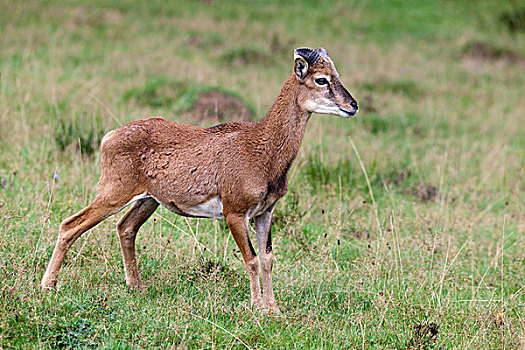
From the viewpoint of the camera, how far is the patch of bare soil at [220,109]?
10.9 meters

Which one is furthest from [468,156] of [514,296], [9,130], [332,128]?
[9,130]

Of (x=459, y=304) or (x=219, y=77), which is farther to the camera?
(x=219, y=77)

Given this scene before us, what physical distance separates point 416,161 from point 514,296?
15.7ft

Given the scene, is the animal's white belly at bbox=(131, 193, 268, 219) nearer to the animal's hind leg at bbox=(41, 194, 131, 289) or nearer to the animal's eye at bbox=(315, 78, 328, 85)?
the animal's hind leg at bbox=(41, 194, 131, 289)

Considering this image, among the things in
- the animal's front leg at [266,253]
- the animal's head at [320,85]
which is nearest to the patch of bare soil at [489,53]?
the animal's head at [320,85]

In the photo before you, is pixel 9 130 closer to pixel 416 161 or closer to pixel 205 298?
pixel 205 298

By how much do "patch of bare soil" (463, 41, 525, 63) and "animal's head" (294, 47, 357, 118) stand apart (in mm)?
16340

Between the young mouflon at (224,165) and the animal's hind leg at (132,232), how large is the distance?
44cm

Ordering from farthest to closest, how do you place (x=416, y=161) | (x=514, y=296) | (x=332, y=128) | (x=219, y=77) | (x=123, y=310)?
(x=219, y=77) < (x=332, y=128) < (x=416, y=161) < (x=514, y=296) < (x=123, y=310)

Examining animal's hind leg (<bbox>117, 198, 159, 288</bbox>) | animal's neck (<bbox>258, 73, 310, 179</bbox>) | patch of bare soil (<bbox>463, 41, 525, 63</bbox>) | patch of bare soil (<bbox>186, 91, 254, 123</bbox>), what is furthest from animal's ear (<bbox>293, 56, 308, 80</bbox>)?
patch of bare soil (<bbox>463, 41, 525, 63</bbox>)

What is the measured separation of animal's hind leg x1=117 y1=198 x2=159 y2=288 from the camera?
600 cm

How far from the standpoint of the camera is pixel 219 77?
14.8 metres

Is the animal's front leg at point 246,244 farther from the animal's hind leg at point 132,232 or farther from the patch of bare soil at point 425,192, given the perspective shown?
the patch of bare soil at point 425,192

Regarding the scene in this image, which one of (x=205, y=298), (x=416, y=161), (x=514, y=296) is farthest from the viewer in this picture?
(x=416, y=161)
